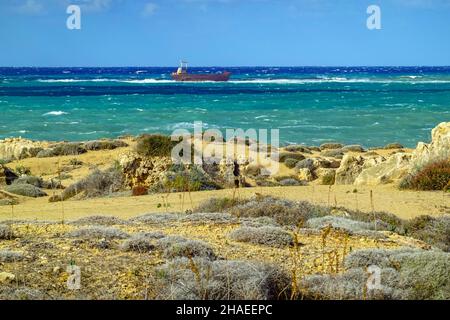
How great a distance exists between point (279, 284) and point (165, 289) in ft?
3.56

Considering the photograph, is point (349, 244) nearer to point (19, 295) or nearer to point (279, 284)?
point (279, 284)

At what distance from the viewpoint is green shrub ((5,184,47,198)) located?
16.8 meters

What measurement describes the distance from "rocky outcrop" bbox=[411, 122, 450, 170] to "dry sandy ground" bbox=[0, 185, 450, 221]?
134 centimetres

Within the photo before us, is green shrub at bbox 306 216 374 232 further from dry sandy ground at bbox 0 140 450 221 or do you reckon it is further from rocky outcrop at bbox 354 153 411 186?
rocky outcrop at bbox 354 153 411 186

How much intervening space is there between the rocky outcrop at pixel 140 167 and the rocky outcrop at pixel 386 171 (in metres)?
5.95

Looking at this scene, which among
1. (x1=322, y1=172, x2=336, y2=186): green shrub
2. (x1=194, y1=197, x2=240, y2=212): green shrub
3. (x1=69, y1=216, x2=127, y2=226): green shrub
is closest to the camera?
(x1=69, y1=216, x2=127, y2=226): green shrub

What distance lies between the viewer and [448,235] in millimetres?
9305

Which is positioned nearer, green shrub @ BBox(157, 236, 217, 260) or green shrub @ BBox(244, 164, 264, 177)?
green shrub @ BBox(157, 236, 217, 260)

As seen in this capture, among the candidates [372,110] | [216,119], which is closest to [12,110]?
[216,119]

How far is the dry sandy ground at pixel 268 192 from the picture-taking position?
12.4 m

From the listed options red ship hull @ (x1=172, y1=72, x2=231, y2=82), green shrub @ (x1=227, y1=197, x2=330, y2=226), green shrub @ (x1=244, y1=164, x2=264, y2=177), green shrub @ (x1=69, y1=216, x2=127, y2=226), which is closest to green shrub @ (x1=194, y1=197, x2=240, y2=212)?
green shrub @ (x1=227, y1=197, x2=330, y2=226)

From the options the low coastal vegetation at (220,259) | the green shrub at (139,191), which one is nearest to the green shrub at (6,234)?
the low coastal vegetation at (220,259)

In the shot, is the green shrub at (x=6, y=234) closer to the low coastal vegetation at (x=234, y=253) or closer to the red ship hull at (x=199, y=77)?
the low coastal vegetation at (x=234, y=253)

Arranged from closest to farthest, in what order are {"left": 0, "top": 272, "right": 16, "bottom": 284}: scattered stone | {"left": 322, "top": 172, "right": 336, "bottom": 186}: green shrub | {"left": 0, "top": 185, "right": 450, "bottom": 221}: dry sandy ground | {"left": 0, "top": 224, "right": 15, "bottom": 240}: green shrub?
{"left": 0, "top": 272, "right": 16, "bottom": 284}: scattered stone
{"left": 0, "top": 224, "right": 15, "bottom": 240}: green shrub
{"left": 0, "top": 185, "right": 450, "bottom": 221}: dry sandy ground
{"left": 322, "top": 172, "right": 336, "bottom": 186}: green shrub
